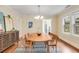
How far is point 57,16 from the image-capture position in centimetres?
994

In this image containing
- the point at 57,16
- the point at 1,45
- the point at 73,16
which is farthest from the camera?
the point at 57,16

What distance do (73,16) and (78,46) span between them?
5.53ft

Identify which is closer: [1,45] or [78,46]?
[1,45]
